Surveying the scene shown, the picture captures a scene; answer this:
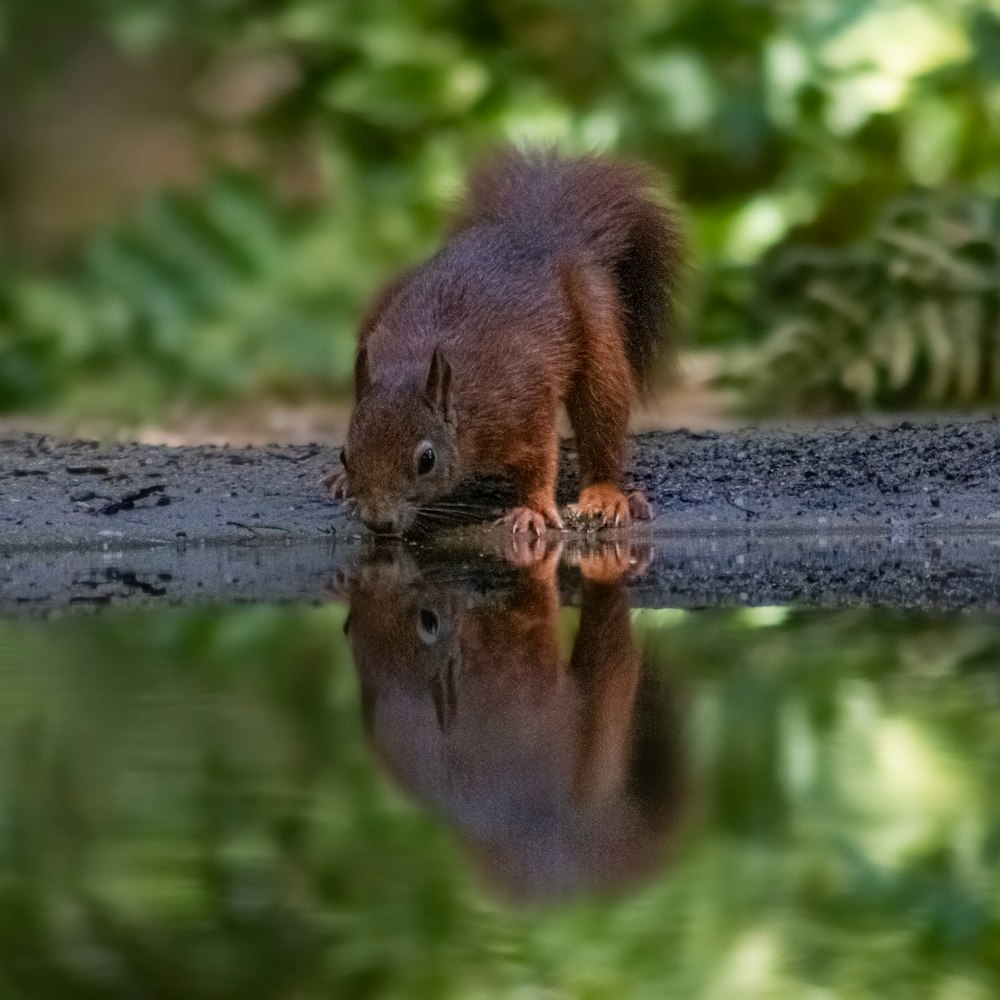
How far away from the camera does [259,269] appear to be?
9.69 metres

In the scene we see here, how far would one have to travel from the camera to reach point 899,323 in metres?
8.06

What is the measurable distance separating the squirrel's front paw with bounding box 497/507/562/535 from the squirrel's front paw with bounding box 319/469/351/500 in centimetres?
45

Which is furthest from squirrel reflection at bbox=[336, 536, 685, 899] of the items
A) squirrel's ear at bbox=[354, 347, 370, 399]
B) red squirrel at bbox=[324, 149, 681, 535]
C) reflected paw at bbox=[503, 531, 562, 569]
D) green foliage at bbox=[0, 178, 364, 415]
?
green foliage at bbox=[0, 178, 364, 415]

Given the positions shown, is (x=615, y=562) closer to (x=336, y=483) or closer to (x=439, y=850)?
(x=336, y=483)

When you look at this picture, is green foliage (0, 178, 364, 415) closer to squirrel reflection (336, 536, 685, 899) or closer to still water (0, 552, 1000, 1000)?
squirrel reflection (336, 536, 685, 899)

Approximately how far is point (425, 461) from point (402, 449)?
0.08 meters

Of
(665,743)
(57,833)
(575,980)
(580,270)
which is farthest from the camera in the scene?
(580,270)

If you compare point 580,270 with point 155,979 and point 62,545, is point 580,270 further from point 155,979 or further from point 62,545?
point 155,979

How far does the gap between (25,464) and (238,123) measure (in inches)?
196

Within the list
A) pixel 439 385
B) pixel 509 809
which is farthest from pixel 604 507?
pixel 509 809

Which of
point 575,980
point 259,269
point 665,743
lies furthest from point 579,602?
point 259,269

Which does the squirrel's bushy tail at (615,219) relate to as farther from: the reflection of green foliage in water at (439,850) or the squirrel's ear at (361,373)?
the reflection of green foliage in water at (439,850)

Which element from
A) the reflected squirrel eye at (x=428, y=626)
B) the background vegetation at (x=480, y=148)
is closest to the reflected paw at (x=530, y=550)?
the reflected squirrel eye at (x=428, y=626)

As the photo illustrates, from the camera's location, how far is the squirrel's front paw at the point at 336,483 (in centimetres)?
544
